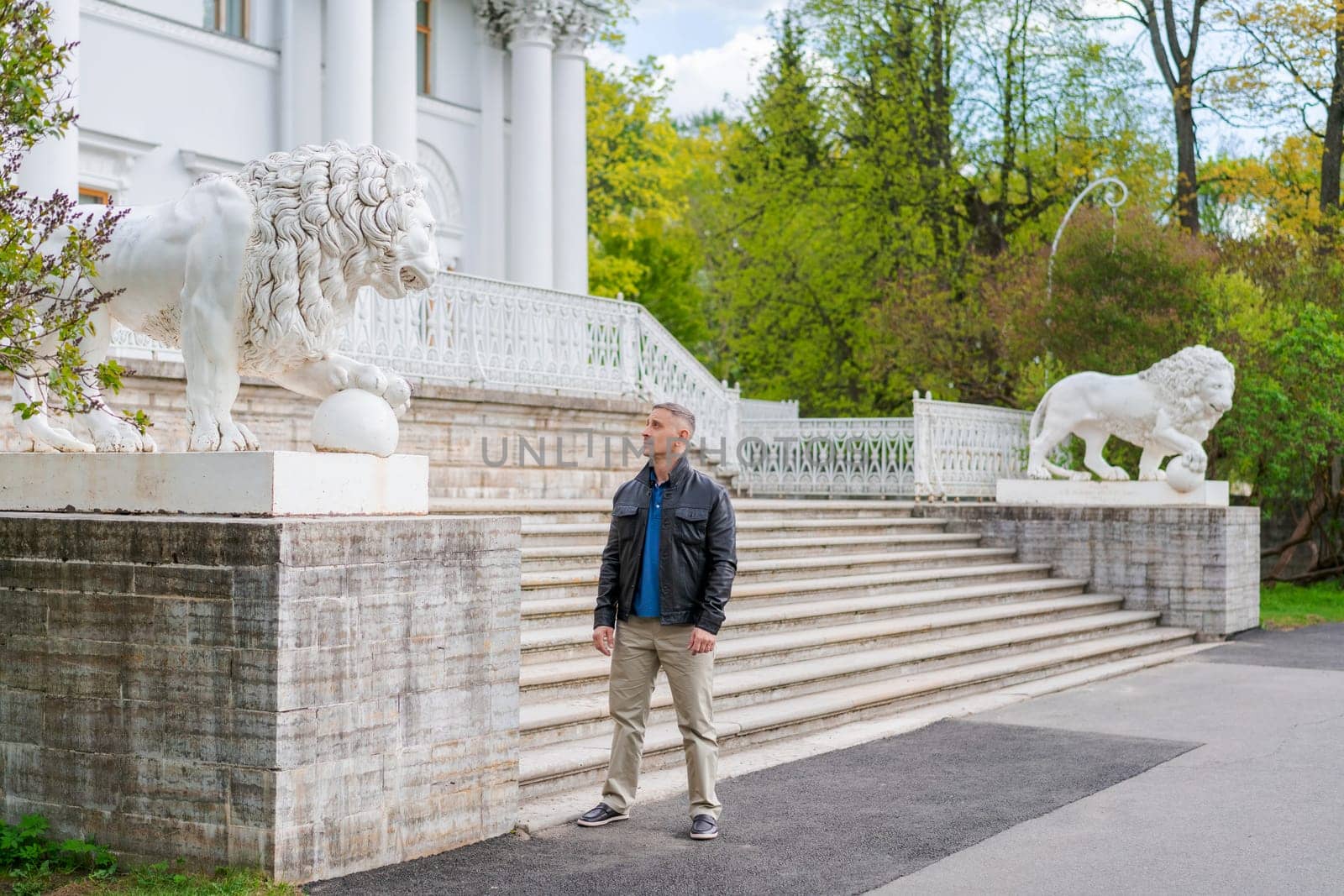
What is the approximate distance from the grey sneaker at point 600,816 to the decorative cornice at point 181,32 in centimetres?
1451

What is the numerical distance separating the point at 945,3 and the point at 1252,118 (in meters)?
7.14

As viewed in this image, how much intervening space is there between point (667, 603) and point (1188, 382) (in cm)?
936

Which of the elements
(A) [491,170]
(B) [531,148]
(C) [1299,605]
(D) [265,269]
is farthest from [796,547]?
(A) [491,170]

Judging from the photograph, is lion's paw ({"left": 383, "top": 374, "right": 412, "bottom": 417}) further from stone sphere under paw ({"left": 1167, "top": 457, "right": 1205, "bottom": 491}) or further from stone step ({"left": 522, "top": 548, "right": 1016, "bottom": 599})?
stone sphere under paw ({"left": 1167, "top": 457, "right": 1205, "bottom": 491})

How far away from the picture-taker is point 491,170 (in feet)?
78.1

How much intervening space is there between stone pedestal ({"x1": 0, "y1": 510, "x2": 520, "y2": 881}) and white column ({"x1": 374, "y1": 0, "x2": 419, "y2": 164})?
13504 mm

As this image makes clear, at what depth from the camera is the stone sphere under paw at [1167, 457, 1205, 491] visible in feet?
48.0

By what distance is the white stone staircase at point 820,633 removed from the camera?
26.4 feet

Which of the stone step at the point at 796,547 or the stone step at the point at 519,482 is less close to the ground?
the stone step at the point at 519,482

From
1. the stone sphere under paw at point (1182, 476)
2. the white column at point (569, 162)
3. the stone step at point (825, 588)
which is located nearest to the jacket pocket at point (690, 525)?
the stone step at point (825, 588)

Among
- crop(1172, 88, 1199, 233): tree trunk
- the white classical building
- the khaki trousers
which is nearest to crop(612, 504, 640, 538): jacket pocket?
the khaki trousers

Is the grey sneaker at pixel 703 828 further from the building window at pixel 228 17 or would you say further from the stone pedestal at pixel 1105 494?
the building window at pixel 228 17

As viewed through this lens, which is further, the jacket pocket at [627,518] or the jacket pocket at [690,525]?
the jacket pocket at [627,518]

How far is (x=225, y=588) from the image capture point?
539cm
